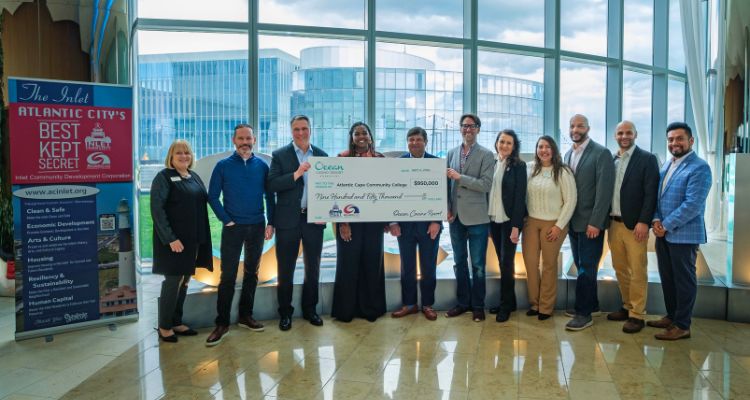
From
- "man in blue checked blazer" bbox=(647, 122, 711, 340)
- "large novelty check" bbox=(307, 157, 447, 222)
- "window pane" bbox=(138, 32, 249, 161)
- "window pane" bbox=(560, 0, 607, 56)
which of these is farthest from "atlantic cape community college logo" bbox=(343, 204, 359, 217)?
"window pane" bbox=(560, 0, 607, 56)

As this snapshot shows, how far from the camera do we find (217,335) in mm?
3225

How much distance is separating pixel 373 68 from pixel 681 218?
298 centimetres

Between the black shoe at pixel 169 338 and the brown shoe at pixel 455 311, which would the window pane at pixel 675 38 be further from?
the black shoe at pixel 169 338

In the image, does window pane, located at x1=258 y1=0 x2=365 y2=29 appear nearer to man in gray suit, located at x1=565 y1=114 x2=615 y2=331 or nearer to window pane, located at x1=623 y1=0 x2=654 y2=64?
man in gray suit, located at x1=565 y1=114 x2=615 y2=331

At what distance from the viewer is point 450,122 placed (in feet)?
17.2

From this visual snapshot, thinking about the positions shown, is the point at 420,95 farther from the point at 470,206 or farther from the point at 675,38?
the point at 675,38

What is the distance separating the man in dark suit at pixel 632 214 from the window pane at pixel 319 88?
8.03ft

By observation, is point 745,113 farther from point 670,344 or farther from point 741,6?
point 670,344

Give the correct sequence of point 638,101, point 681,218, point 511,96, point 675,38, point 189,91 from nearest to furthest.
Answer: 1. point 681,218
2. point 189,91
3. point 511,96
4. point 638,101
5. point 675,38

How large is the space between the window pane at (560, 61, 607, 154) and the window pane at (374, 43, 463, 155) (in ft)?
4.72

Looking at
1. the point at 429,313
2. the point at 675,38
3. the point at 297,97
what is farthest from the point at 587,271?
the point at 675,38

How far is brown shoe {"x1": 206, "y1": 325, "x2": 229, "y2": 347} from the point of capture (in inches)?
125

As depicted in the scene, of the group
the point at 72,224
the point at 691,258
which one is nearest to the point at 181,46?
the point at 72,224

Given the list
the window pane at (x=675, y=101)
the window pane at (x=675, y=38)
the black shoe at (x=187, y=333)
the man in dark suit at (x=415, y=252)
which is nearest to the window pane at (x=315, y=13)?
the man in dark suit at (x=415, y=252)
